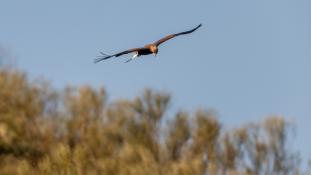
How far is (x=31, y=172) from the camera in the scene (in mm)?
12320

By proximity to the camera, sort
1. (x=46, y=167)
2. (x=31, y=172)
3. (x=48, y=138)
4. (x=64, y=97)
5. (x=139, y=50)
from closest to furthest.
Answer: (x=139, y=50) < (x=46, y=167) < (x=31, y=172) < (x=48, y=138) < (x=64, y=97)

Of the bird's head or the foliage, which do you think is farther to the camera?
the foliage

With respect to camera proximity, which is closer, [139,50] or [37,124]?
[139,50]

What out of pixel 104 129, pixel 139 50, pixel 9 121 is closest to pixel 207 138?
pixel 104 129

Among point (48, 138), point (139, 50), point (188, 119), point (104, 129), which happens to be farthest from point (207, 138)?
point (139, 50)

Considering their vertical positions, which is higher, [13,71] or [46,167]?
[13,71]

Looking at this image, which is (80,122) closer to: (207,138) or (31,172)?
(207,138)

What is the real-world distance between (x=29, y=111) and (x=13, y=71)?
121 centimetres

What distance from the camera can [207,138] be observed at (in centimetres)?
2084

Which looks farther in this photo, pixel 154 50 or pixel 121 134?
pixel 121 134

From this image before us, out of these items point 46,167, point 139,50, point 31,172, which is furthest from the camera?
point 31,172

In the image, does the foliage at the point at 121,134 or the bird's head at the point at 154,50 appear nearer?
the bird's head at the point at 154,50

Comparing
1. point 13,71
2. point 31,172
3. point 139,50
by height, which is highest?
point 13,71

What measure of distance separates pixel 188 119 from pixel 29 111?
15.3ft
